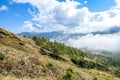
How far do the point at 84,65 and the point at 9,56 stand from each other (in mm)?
112383

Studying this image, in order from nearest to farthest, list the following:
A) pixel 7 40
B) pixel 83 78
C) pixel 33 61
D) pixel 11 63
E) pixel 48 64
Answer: pixel 11 63
pixel 33 61
pixel 48 64
pixel 83 78
pixel 7 40

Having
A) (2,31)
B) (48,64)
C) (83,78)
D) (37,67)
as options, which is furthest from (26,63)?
(2,31)

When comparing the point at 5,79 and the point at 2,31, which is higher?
the point at 2,31

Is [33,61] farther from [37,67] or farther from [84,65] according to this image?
[84,65]

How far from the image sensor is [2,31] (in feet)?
424

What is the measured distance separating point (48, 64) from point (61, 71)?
499 cm

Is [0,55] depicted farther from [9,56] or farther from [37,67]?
[37,67]

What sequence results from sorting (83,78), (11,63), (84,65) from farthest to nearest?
1. (84,65)
2. (83,78)
3. (11,63)

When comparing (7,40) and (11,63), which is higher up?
(7,40)

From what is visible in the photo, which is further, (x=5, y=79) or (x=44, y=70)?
(x=44, y=70)

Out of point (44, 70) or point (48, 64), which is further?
point (48, 64)

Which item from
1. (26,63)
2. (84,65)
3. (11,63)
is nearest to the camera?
(11,63)

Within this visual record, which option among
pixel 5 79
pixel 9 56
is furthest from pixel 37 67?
pixel 5 79

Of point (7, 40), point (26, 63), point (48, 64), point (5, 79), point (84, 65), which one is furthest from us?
point (84, 65)
